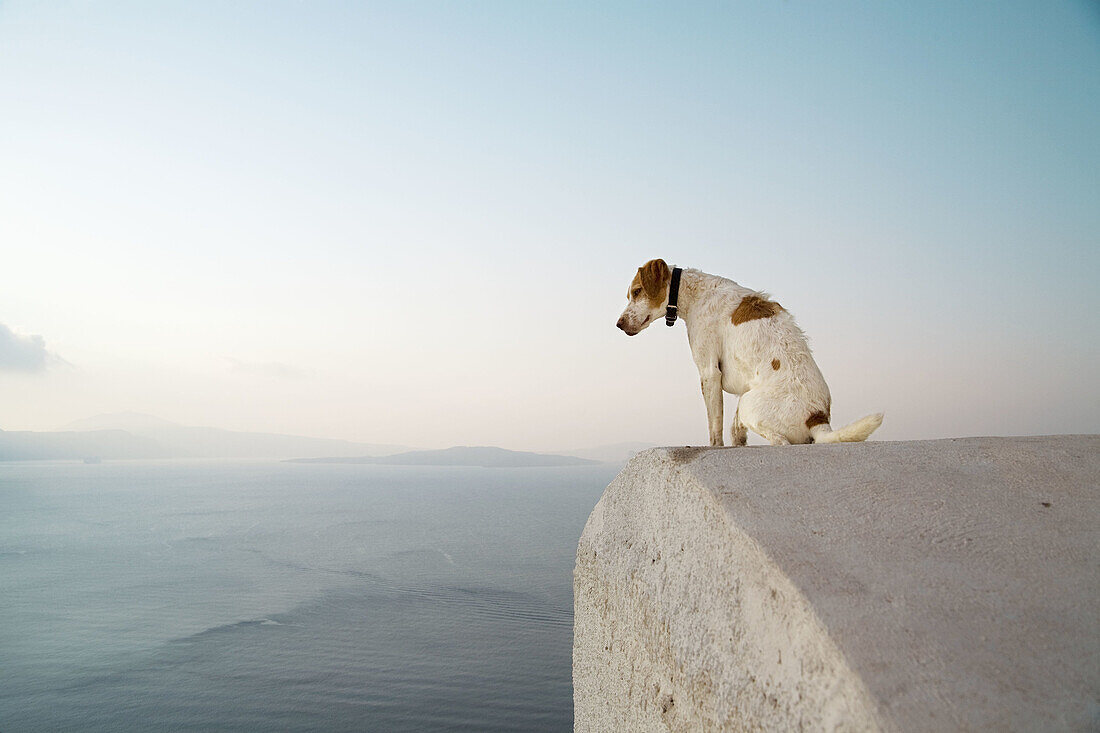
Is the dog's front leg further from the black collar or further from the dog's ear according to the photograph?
the dog's ear

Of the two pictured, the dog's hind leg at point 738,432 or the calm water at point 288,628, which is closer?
the dog's hind leg at point 738,432

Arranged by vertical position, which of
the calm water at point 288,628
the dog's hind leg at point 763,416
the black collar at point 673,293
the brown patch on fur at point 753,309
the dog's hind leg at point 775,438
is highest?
the black collar at point 673,293

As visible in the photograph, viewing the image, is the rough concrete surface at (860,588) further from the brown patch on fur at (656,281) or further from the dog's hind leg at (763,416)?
the brown patch on fur at (656,281)

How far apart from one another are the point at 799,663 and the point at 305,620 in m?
33.1

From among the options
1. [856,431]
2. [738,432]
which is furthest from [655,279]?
[856,431]

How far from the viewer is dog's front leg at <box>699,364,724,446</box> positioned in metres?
4.34

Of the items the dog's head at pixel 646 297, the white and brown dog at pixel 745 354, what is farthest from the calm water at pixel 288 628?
the white and brown dog at pixel 745 354

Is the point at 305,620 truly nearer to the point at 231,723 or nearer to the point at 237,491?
the point at 231,723

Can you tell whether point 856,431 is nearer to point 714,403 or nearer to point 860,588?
point 714,403

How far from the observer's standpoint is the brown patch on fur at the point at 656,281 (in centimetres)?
482

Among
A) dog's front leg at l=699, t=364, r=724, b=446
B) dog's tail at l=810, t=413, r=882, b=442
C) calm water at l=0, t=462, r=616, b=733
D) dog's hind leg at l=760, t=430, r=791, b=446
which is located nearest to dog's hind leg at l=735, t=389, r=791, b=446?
dog's hind leg at l=760, t=430, r=791, b=446

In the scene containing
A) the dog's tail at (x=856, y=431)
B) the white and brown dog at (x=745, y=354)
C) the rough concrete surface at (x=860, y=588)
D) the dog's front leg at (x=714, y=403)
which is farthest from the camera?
the dog's front leg at (x=714, y=403)

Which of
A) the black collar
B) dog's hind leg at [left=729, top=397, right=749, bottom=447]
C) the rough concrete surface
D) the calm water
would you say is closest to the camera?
the rough concrete surface

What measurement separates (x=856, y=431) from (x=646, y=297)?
2125 millimetres
